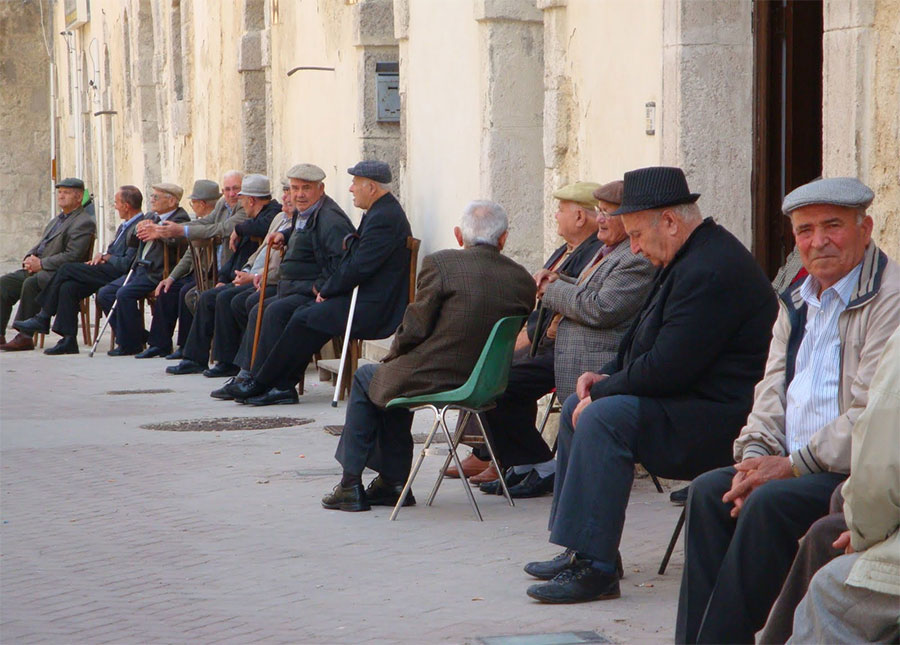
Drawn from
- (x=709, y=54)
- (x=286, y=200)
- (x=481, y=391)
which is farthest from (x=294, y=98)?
(x=481, y=391)

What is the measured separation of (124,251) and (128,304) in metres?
0.95

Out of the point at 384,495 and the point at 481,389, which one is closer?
the point at 481,389

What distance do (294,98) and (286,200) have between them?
13.3ft

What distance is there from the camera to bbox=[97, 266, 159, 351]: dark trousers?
1334 cm

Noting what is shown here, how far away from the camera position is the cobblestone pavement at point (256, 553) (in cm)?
478

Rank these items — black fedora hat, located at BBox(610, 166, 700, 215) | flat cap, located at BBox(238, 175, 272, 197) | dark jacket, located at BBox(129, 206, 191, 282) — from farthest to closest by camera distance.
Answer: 1. dark jacket, located at BBox(129, 206, 191, 282)
2. flat cap, located at BBox(238, 175, 272, 197)
3. black fedora hat, located at BBox(610, 166, 700, 215)

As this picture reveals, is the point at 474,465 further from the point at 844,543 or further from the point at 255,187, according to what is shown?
the point at 255,187

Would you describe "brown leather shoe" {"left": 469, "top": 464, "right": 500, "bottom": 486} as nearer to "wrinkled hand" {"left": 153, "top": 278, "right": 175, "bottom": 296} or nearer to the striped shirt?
the striped shirt

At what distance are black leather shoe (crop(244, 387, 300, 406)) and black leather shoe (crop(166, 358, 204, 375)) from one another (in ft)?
6.92

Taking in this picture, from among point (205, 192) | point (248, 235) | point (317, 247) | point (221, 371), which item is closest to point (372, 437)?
point (317, 247)

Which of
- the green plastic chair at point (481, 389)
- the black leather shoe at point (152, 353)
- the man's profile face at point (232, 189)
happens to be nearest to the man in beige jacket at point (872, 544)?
the green plastic chair at point (481, 389)

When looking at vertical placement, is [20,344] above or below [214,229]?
below

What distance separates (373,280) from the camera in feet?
32.1

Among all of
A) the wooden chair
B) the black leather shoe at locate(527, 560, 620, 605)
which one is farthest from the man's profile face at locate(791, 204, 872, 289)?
the wooden chair
